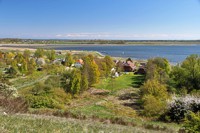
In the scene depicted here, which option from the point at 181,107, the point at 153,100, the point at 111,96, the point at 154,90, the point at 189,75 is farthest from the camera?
the point at 189,75

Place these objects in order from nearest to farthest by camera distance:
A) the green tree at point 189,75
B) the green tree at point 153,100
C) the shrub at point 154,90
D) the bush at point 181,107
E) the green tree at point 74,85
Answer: the bush at point 181,107, the green tree at point 153,100, the shrub at point 154,90, the green tree at point 74,85, the green tree at point 189,75

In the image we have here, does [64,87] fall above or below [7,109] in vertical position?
below

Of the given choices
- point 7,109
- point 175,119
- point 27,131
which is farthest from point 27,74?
point 27,131

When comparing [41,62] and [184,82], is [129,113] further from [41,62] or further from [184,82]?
[41,62]

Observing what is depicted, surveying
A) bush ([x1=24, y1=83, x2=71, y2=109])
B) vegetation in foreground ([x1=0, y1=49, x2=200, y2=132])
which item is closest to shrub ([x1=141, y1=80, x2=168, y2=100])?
vegetation in foreground ([x1=0, y1=49, x2=200, y2=132])

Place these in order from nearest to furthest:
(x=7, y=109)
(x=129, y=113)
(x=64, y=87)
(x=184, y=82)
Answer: (x=7, y=109) → (x=129, y=113) → (x=64, y=87) → (x=184, y=82)

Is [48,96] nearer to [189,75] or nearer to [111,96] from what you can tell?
[111,96]

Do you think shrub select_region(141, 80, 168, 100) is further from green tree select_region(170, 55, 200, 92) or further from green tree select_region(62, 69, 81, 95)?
green tree select_region(62, 69, 81, 95)

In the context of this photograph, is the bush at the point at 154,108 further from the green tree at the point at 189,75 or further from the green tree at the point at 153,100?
the green tree at the point at 189,75

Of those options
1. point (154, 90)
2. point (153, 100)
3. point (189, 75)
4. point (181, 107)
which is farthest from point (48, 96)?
point (189, 75)

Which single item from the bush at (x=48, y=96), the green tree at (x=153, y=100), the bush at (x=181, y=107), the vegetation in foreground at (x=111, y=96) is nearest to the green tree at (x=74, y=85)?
the vegetation in foreground at (x=111, y=96)

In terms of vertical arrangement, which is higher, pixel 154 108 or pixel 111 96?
pixel 154 108

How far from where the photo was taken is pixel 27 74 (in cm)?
5441

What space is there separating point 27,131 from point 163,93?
25960mm
